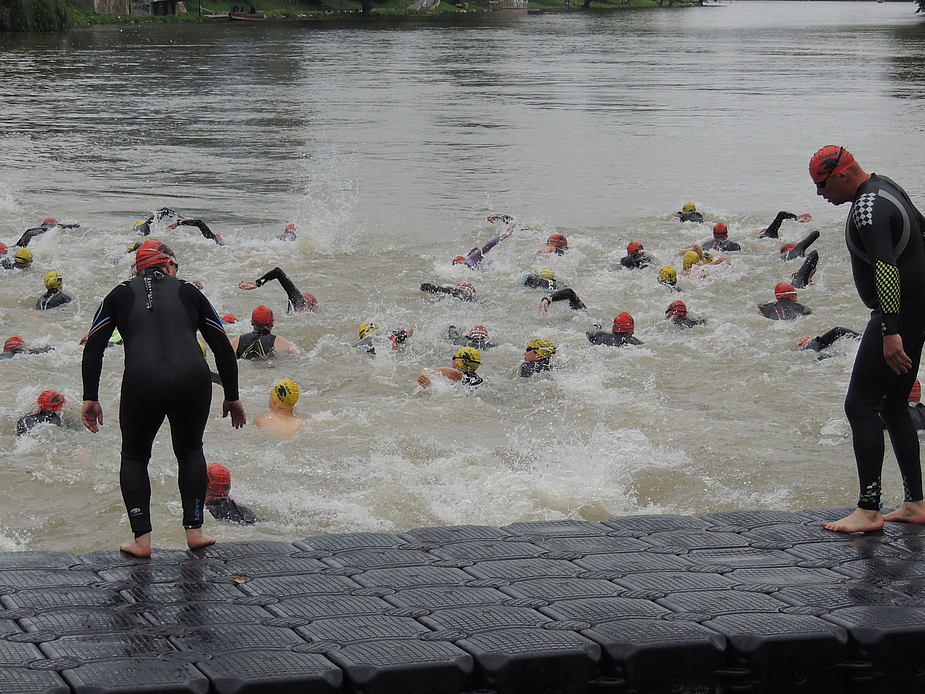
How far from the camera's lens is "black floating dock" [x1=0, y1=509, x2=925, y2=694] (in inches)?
167

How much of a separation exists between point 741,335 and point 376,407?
568 centimetres

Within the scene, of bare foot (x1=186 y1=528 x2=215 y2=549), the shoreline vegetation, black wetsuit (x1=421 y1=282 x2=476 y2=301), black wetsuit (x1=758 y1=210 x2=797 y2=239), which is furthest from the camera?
the shoreline vegetation

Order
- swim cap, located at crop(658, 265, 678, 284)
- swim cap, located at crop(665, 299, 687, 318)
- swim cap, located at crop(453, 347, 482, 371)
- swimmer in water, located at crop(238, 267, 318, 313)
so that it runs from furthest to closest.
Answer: swim cap, located at crop(658, 265, 678, 284)
swimmer in water, located at crop(238, 267, 318, 313)
swim cap, located at crop(665, 299, 687, 318)
swim cap, located at crop(453, 347, 482, 371)

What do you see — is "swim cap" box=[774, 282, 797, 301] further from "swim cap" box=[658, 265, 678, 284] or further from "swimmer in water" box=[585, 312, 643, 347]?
"swimmer in water" box=[585, 312, 643, 347]

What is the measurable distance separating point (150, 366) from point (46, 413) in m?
5.89

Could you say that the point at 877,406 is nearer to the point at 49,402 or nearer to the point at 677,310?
the point at 49,402

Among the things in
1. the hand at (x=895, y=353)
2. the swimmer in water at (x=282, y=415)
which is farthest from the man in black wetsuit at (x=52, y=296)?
the hand at (x=895, y=353)

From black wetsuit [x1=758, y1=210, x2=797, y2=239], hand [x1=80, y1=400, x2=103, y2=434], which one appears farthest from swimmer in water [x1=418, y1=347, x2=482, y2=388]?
black wetsuit [x1=758, y1=210, x2=797, y2=239]

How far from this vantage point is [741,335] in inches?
573

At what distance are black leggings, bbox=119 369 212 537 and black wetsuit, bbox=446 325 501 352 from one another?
318 inches

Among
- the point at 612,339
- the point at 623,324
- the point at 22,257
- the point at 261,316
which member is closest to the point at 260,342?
the point at 261,316

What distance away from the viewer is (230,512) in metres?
8.65

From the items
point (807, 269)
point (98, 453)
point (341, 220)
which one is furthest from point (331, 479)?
point (341, 220)

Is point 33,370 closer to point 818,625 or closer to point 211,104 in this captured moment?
point 818,625
